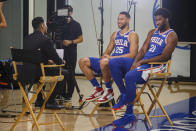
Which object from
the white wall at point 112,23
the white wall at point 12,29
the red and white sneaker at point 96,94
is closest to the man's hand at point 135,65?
the red and white sneaker at point 96,94

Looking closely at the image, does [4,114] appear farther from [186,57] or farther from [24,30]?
[186,57]

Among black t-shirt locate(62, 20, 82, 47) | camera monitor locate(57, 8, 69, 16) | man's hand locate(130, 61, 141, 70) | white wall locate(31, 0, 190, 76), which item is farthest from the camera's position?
white wall locate(31, 0, 190, 76)

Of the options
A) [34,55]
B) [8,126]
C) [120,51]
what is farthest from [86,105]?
[34,55]

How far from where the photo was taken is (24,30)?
7699mm

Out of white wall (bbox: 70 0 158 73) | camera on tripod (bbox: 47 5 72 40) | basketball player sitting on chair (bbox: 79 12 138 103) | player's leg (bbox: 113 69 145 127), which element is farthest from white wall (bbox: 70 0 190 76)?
→ player's leg (bbox: 113 69 145 127)

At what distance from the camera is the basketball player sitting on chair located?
464 centimetres

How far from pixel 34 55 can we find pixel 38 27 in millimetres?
929

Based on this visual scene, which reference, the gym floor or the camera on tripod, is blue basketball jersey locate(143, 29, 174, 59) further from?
the camera on tripod

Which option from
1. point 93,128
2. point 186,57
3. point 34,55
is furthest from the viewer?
point 186,57

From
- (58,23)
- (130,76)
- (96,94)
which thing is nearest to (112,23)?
(58,23)

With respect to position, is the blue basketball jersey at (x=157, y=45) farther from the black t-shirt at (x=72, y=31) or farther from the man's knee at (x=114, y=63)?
the black t-shirt at (x=72, y=31)

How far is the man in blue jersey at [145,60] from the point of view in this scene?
4.30 meters

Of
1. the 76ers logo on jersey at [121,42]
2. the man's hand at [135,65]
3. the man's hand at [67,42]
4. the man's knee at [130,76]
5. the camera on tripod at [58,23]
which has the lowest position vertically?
the man's knee at [130,76]

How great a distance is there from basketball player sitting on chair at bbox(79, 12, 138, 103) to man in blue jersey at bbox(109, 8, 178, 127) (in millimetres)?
143
